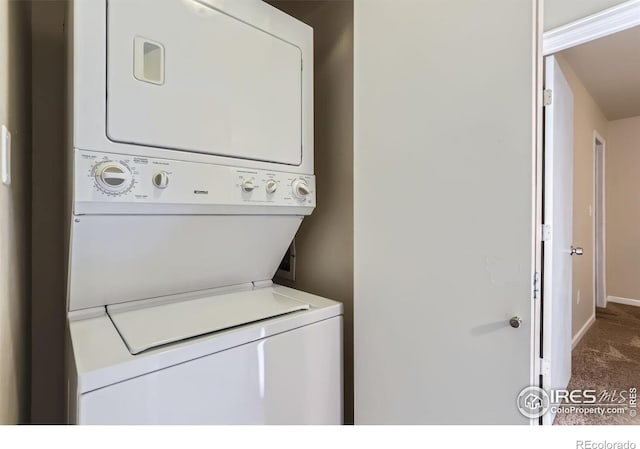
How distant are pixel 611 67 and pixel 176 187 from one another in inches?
147

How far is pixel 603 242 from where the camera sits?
170 inches

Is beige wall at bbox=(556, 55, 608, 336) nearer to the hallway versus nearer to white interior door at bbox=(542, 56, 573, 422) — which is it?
the hallway

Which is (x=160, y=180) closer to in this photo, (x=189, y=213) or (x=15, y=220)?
(x=189, y=213)

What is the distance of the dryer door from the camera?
0.92 m

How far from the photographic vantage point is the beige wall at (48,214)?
1.38 metres

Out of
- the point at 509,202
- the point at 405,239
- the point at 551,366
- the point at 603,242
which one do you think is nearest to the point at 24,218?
the point at 405,239

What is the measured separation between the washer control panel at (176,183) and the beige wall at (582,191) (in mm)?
2675

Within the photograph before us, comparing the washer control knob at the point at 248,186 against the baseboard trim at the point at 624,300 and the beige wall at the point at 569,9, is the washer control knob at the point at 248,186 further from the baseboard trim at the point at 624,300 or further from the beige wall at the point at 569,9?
the baseboard trim at the point at 624,300

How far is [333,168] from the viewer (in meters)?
1.54

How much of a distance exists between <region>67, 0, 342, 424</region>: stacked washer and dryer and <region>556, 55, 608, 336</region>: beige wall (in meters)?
2.67

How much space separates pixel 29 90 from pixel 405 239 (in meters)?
1.63

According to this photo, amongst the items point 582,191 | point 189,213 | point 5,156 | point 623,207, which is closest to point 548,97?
point 582,191
